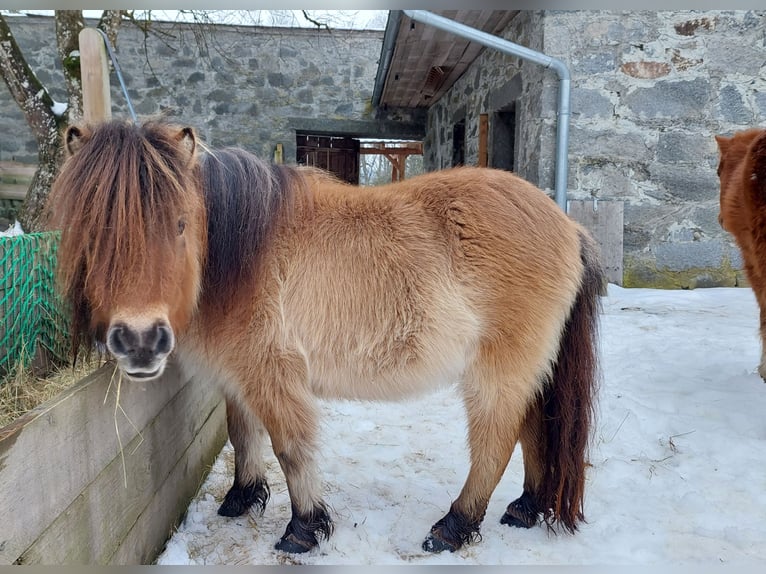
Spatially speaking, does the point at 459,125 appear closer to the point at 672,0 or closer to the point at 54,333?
the point at 672,0

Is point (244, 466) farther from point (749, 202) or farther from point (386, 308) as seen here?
point (749, 202)

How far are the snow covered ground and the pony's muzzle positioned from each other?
103 centimetres

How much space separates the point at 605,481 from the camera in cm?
283

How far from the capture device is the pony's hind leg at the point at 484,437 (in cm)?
224

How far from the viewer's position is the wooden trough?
1.33 meters

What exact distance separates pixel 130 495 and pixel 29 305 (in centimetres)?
103

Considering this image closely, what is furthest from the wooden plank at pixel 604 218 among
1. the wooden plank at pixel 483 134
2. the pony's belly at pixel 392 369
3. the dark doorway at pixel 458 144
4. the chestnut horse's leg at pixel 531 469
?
the dark doorway at pixel 458 144

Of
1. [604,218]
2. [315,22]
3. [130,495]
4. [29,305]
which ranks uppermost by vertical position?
[315,22]

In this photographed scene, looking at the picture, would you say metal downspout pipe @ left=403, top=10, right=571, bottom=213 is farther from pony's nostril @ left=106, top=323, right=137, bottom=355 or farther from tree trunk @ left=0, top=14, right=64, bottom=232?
pony's nostril @ left=106, top=323, right=137, bottom=355

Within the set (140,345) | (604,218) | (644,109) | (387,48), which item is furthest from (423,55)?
(140,345)

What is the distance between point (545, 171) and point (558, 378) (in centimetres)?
378

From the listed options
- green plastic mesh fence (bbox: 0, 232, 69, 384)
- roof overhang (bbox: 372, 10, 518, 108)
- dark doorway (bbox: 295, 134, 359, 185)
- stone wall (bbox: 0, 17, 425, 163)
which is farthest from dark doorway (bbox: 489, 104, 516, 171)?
green plastic mesh fence (bbox: 0, 232, 69, 384)

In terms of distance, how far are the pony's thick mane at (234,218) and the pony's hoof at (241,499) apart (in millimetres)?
1054

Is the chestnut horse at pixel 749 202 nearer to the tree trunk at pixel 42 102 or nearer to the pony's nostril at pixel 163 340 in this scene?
the pony's nostril at pixel 163 340
